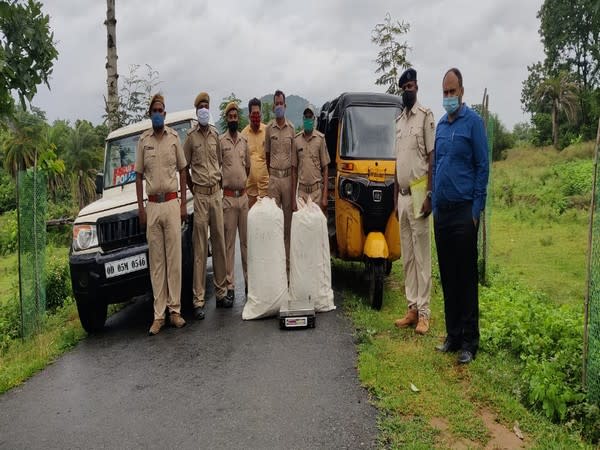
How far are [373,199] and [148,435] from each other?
3.74 m

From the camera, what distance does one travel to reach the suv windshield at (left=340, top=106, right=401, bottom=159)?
268 inches

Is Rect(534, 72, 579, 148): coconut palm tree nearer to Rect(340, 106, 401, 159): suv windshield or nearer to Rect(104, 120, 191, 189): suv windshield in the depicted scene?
Rect(340, 106, 401, 159): suv windshield

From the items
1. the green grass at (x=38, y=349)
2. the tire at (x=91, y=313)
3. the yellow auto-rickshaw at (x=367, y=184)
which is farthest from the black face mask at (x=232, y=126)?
the green grass at (x=38, y=349)

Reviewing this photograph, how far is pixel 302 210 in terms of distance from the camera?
627 cm

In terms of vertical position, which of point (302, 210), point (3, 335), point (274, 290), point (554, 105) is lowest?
point (3, 335)

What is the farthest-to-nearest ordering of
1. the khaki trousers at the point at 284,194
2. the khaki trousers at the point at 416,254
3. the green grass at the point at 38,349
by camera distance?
1. the khaki trousers at the point at 284,194
2. the khaki trousers at the point at 416,254
3. the green grass at the point at 38,349

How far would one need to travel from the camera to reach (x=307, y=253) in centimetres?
620

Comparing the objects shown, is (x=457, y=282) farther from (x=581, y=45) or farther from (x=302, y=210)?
(x=581, y=45)

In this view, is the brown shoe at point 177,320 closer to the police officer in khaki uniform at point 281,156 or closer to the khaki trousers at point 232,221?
the khaki trousers at point 232,221

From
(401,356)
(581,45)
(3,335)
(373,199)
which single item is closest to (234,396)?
(401,356)

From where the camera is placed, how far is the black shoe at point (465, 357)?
4.58m

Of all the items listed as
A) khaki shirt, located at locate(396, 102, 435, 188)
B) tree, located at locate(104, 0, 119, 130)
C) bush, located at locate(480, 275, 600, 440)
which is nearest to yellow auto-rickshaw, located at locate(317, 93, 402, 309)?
khaki shirt, located at locate(396, 102, 435, 188)

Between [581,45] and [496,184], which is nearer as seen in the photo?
[496,184]

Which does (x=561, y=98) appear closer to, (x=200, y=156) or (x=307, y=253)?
(x=307, y=253)
